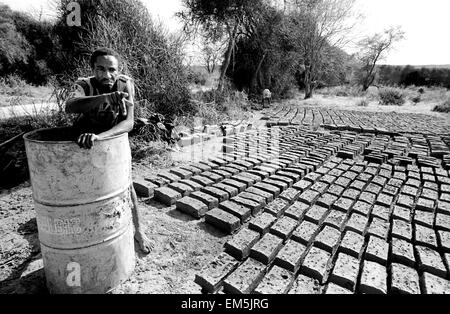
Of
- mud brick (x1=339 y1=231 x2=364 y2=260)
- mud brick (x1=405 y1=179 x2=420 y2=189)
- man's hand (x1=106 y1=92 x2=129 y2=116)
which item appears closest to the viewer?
man's hand (x1=106 y1=92 x2=129 y2=116)

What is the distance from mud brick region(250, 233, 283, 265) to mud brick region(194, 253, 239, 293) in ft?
0.65

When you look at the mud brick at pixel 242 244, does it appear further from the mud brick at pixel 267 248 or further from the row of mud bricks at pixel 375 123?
the row of mud bricks at pixel 375 123

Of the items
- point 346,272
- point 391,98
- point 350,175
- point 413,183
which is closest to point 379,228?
point 346,272

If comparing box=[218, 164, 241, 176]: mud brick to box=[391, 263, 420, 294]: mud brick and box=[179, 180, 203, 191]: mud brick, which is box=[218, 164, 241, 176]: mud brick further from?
box=[391, 263, 420, 294]: mud brick

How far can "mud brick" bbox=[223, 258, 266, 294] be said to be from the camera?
80.7 inches

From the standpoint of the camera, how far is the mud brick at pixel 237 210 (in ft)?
10.1

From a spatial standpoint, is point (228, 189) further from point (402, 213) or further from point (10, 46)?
point (10, 46)

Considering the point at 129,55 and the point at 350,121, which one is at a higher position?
the point at 129,55

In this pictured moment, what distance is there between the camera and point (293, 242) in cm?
263

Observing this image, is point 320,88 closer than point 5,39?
No

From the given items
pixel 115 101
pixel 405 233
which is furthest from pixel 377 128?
pixel 115 101

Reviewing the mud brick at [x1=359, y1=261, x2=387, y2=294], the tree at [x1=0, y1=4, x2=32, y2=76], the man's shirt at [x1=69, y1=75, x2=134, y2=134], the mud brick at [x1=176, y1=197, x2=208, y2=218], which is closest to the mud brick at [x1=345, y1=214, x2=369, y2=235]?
the mud brick at [x1=359, y1=261, x2=387, y2=294]

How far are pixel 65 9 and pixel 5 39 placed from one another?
10390 millimetres
